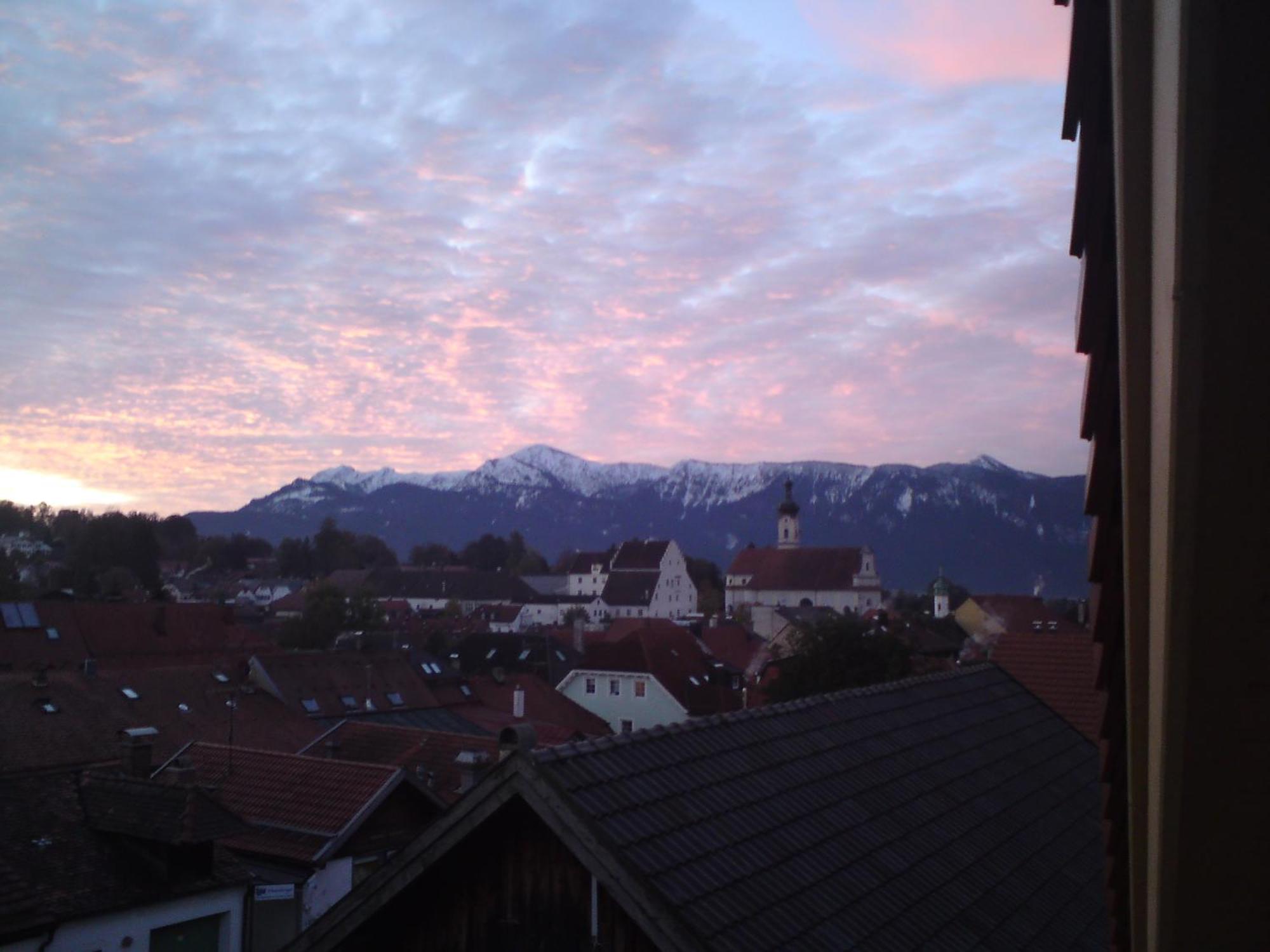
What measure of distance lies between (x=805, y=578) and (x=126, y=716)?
94.3 meters

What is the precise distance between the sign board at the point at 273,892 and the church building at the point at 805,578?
93.4 meters

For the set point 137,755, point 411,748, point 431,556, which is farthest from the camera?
point 431,556

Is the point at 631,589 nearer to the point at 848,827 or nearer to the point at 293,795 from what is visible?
the point at 293,795

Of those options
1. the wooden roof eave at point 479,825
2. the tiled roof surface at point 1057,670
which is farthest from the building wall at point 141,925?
the tiled roof surface at point 1057,670

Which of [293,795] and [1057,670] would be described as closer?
[1057,670]

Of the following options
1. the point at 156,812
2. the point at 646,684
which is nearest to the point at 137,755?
the point at 156,812

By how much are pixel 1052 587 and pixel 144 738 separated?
180 meters

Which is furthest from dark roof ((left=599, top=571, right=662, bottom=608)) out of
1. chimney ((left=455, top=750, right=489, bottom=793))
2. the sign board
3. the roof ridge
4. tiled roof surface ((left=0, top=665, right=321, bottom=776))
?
the roof ridge

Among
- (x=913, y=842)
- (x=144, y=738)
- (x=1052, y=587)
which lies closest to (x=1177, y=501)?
(x=913, y=842)

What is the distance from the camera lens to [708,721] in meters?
7.89

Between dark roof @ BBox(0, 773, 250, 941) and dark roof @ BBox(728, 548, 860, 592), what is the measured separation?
335 feet

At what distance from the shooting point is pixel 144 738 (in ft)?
68.2

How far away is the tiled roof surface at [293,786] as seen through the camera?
18.0 meters

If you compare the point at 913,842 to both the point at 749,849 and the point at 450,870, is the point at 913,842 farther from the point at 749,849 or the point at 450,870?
the point at 450,870
